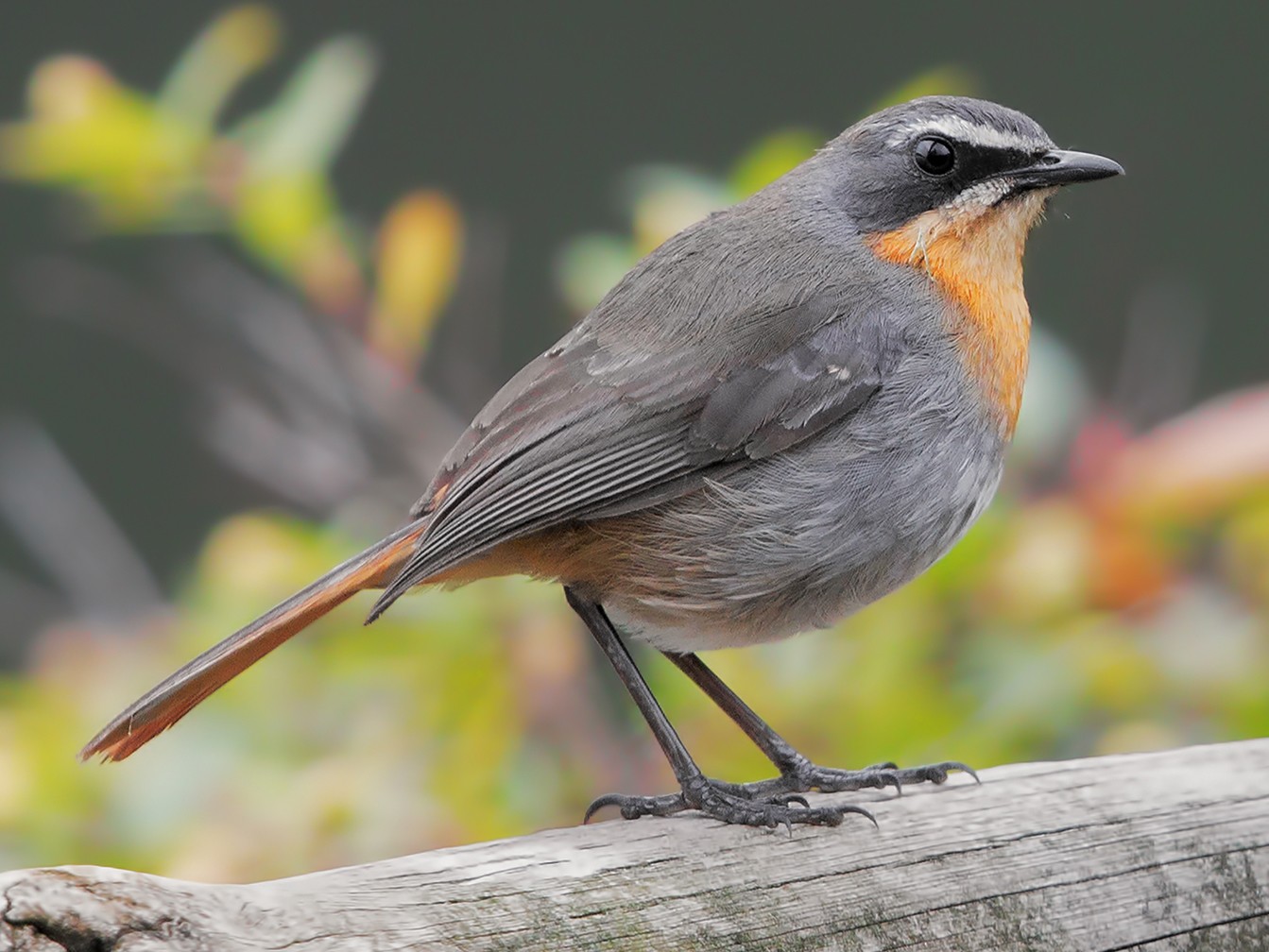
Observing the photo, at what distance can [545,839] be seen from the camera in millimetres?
2416

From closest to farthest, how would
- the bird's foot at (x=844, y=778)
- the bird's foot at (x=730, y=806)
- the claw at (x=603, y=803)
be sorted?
the bird's foot at (x=730, y=806) < the bird's foot at (x=844, y=778) < the claw at (x=603, y=803)

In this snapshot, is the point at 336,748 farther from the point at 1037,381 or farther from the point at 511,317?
the point at 511,317

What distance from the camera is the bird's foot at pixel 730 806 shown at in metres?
2.78

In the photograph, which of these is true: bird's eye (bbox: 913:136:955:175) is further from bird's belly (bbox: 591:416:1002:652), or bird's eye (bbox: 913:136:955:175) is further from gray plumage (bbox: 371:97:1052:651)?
bird's belly (bbox: 591:416:1002:652)

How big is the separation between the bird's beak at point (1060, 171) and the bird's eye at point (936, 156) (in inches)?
5.0

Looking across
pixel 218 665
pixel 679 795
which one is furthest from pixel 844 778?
pixel 218 665

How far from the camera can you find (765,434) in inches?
120

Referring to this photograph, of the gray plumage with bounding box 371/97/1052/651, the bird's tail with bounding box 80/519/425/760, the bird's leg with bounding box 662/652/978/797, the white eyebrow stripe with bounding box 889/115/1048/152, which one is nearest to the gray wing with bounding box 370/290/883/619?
the gray plumage with bounding box 371/97/1052/651

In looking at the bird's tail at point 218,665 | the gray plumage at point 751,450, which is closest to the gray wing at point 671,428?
the gray plumage at point 751,450

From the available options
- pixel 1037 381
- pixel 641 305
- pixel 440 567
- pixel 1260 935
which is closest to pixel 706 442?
pixel 641 305

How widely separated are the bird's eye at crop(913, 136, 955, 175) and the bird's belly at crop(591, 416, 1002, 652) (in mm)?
573

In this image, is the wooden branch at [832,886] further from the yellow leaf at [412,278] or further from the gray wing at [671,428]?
the yellow leaf at [412,278]

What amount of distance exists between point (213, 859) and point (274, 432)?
1.23 metres

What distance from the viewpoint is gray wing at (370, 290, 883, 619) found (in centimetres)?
303
